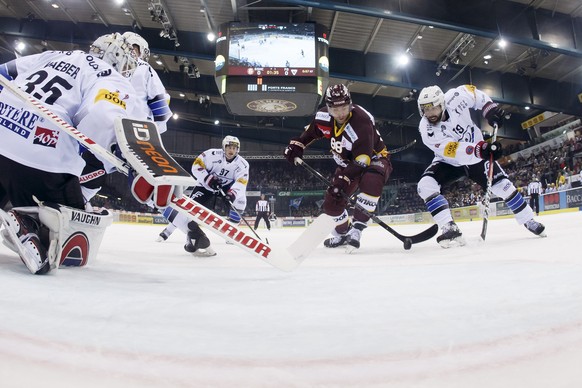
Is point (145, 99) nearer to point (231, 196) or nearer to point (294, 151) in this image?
point (294, 151)

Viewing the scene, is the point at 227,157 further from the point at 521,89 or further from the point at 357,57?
the point at 521,89

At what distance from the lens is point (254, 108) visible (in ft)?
32.1

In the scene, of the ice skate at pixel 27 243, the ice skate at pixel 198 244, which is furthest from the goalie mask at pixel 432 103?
the ice skate at pixel 27 243

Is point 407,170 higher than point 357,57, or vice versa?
point 357,57

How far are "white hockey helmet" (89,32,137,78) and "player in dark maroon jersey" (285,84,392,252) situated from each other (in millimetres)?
1794

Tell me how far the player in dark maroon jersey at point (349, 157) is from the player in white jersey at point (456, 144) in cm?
50

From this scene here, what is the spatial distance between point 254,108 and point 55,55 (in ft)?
26.4

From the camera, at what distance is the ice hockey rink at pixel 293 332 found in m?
0.64

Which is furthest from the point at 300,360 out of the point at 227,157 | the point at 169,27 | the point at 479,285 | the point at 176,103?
the point at 176,103

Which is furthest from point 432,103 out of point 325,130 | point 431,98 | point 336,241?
point 336,241

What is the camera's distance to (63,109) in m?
1.71

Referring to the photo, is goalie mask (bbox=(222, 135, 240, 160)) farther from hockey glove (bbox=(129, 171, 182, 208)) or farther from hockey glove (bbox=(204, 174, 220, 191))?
hockey glove (bbox=(129, 171, 182, 208))

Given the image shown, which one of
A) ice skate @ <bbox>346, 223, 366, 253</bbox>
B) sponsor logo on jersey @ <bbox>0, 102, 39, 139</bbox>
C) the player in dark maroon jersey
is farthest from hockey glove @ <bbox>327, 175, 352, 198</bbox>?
sponsor logo on jersey @ <bbox>0, 102, 39, 139</bbox>

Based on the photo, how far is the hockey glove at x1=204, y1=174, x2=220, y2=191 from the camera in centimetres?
504
